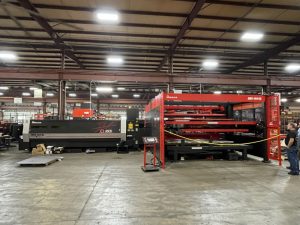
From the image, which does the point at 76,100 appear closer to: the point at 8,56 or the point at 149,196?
the point at 8,56

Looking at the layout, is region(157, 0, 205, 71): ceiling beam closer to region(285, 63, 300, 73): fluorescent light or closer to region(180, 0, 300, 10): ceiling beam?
region(180, 0, 300, 10): ceiling beam

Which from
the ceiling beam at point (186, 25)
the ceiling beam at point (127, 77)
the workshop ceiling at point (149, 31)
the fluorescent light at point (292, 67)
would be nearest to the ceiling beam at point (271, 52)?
the workshop ceiling at point (149, 31)

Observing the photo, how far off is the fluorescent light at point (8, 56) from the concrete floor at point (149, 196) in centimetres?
664

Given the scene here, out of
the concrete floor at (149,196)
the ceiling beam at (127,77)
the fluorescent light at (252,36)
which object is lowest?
the concrete floor at (149,196)

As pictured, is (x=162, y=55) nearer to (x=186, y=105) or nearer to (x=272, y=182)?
(x=186, y=105)

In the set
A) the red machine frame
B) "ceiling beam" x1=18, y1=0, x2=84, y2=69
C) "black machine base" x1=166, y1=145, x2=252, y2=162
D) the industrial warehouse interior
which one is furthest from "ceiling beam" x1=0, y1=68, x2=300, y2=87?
"black machine base" x1=166, y1=145, x2=252, y2=162

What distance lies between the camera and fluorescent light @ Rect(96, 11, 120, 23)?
22.3 feet

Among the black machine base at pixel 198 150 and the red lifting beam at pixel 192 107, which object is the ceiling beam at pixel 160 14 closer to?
the red lifting beam at pixel 192 107

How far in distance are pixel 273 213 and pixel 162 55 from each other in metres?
8.71

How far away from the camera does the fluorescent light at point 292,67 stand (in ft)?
38.6

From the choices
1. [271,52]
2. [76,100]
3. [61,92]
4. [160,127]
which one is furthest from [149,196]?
[76,100]

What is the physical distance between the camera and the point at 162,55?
34.8 ft

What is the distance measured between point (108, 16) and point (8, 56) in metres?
6.54

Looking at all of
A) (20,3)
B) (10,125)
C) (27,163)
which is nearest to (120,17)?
(20,3)
